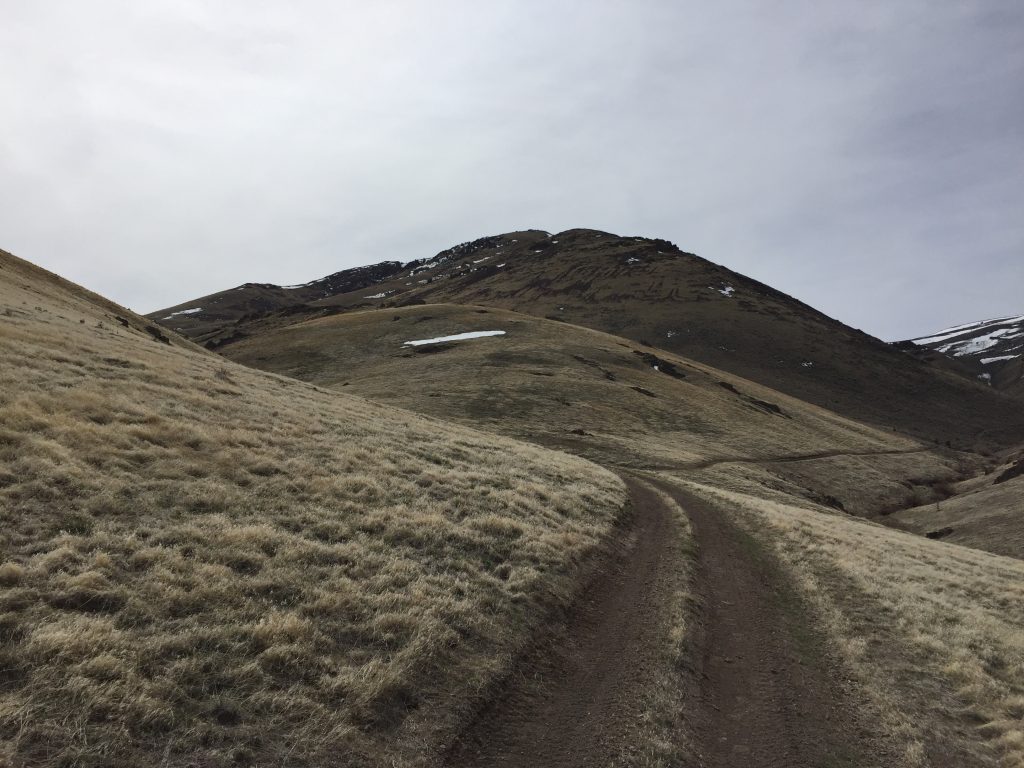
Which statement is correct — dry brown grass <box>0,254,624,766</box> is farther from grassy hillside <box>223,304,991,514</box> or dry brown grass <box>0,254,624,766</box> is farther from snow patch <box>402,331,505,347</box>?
snow patch <box>402,331,505,347</box>

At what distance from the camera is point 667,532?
2044cm

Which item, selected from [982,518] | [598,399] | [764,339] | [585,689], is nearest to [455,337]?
[598,399]

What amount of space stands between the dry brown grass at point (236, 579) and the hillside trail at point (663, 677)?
697 millimetres

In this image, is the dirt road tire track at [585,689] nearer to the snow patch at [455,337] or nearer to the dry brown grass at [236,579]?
the dry brown grass at [236,579]

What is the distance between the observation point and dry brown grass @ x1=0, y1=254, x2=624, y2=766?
6.38 meters

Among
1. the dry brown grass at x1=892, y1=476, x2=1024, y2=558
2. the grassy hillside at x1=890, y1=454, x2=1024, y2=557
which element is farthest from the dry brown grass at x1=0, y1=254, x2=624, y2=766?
the grassy hillside at x1=890, y1=454, x2=1024, y2=557

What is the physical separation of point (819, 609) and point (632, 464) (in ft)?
87.3

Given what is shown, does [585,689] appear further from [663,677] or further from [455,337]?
[455,337]

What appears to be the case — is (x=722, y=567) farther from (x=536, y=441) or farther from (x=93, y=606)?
(x=536, y=441)

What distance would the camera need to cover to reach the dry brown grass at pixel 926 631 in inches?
366

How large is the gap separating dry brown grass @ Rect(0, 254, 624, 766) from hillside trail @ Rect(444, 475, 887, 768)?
27.5 inches

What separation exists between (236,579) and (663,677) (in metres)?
7.59

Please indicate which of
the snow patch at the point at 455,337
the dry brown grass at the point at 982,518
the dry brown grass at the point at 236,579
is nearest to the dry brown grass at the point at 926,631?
the dry brown grass at the point at 236,579

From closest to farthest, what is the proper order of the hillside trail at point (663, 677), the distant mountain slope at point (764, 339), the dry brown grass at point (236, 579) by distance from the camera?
the dry brown grass at point (236, 579), the hillside trail at point (663, 677), the distant mountain slope at point (764, 339)
